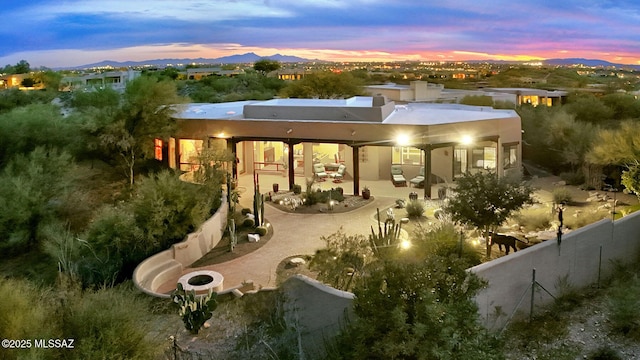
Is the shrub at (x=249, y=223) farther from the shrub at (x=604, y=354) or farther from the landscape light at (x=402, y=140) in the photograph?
the shrub at (x=604, y=354)

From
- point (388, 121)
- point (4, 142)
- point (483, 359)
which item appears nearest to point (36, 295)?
point (483, 359)

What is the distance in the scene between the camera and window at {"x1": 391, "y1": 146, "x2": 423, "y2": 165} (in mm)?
27453

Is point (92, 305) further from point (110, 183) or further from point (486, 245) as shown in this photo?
point (110, 183)

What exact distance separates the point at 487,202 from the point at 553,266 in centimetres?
253

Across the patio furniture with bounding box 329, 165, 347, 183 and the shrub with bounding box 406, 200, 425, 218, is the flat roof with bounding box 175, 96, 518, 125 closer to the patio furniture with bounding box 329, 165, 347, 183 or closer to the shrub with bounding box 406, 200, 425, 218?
the patio furniture with bounding box 329, 165, 347, 183

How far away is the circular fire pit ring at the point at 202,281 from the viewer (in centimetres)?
1350

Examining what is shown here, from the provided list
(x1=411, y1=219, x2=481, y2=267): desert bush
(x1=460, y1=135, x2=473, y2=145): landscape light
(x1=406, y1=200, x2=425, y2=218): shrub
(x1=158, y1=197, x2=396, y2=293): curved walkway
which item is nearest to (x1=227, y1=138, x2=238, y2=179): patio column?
(x1=158, y1=197, x2=396, y2=293): curved walkway

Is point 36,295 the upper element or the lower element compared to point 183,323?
upper

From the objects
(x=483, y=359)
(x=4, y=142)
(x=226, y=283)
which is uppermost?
(x=4, y=142)

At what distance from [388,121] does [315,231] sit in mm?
8025

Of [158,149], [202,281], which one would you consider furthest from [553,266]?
[158,149]

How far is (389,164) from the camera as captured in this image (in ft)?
89.5

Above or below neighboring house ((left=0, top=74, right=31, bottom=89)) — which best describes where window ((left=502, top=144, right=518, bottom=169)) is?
below

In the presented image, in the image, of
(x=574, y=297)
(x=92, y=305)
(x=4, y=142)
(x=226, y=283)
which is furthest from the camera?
(x=4, y=142)
